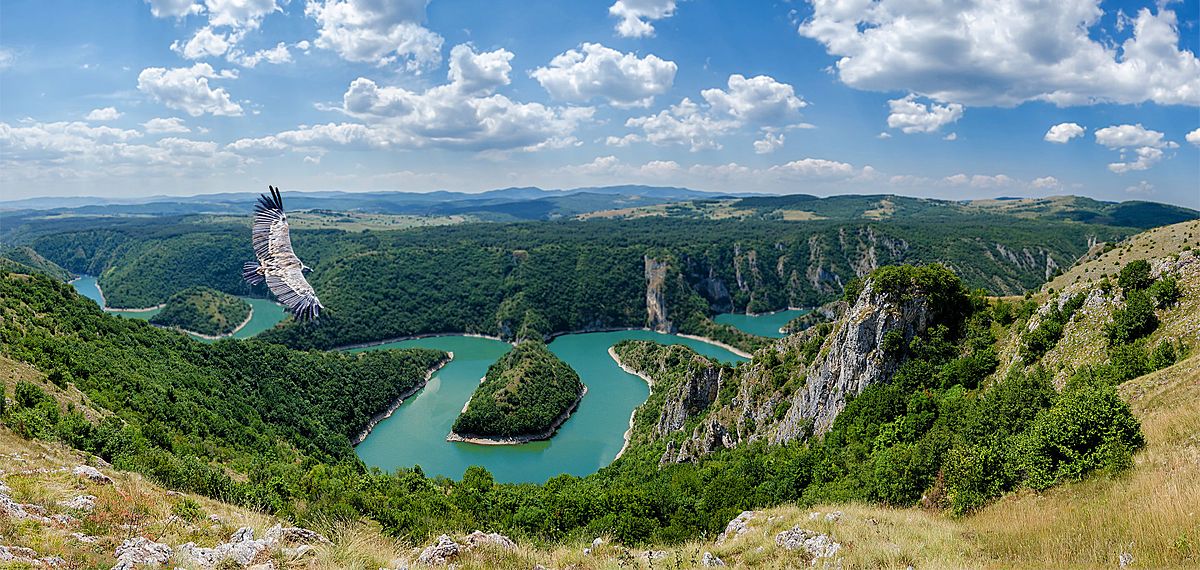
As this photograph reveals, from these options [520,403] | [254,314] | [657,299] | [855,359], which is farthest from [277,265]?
[254,314]

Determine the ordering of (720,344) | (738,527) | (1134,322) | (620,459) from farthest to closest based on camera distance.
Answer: (720,344) < (620,459) < (1134,322) < (738,527)

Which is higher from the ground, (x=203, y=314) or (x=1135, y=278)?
(x=1135, y=278)

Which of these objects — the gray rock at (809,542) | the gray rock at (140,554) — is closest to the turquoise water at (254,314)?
the gray rock at (140,554)

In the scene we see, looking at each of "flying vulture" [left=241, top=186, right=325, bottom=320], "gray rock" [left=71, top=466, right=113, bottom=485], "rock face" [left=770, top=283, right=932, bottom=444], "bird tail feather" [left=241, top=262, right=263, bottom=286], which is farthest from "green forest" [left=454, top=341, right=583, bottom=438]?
"bird tail feather" [left=241, top=262, right=263, bottom=286]

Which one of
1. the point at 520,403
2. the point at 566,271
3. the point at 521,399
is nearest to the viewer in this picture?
the point at 520,403

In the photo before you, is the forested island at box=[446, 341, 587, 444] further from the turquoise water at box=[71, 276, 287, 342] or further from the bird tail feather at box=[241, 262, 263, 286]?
the turquoise water at box=[71, 276, 287, 342]

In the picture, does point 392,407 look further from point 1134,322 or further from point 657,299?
point 657,299

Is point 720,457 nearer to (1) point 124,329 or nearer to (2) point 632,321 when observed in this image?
(1) point 124,329
